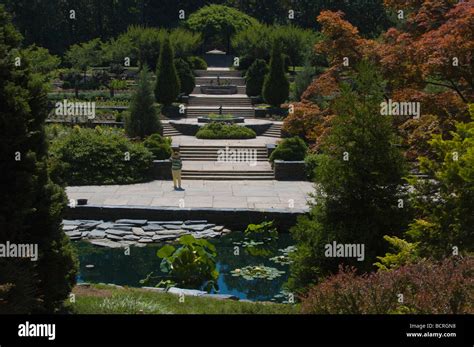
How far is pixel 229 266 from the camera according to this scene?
16891 mm

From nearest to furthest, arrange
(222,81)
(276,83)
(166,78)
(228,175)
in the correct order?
(228,175)
(166,78)
(276,83)
(222,81)

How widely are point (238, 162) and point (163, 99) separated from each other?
11930 millimetres

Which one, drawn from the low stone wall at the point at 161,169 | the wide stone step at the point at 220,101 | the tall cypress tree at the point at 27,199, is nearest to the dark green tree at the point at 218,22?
the wide stone step at the point at 220,101

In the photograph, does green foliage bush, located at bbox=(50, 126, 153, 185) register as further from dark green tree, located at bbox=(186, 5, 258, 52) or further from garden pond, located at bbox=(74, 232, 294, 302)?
dark green tree, located at bbox=(186, 5, 258, 52)

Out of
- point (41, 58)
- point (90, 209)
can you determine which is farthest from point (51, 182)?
point (41, 58)

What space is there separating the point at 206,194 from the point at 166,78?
55.4 feet

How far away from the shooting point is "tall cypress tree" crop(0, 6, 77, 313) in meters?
9.38

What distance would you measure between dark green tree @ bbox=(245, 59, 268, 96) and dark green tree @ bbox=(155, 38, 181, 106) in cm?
632

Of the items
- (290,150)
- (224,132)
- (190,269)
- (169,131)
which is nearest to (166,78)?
(169,131)

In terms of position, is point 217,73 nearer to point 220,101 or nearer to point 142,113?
point 220,101

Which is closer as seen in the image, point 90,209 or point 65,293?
point 65,293

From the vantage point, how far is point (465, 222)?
33.9 feet

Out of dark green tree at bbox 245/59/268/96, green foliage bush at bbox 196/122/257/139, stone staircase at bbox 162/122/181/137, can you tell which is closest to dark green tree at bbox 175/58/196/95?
dark green tree at bbox 245/59/268/96

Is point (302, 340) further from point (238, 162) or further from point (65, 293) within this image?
point (238, 162)
